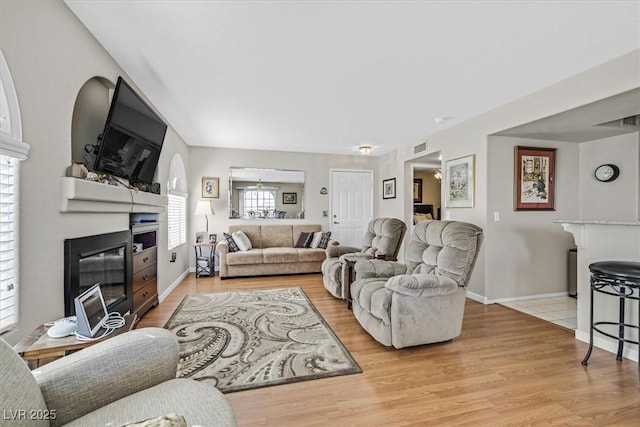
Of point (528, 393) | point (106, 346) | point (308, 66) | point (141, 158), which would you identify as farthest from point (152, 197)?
point (528, 393)

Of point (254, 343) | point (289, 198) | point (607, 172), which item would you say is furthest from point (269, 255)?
point (607, 172)

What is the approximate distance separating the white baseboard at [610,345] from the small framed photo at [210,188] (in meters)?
5.52

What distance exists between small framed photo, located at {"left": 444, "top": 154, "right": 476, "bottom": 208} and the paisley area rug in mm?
2476

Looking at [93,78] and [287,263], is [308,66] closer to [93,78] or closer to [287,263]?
[93,78]

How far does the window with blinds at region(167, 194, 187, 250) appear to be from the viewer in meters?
4.37

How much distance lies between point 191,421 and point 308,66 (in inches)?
100

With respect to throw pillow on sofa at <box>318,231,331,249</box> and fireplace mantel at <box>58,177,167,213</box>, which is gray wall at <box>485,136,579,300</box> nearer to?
throw pillow on sofa at <box>318,231,331,249</box>

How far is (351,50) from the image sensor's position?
90.1 inches

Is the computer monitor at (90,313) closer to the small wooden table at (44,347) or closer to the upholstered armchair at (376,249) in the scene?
the small wooden table at (44,347)

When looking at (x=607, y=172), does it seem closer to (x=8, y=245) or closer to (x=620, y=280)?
(x=620, y=280)

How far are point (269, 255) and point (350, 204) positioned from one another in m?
2.23

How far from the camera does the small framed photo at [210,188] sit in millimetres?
5594

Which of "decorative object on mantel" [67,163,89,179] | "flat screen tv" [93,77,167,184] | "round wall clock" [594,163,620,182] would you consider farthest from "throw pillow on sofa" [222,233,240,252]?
"round wall clock" [594,163,620,182]

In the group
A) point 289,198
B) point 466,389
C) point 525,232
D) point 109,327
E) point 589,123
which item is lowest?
point 466,389
